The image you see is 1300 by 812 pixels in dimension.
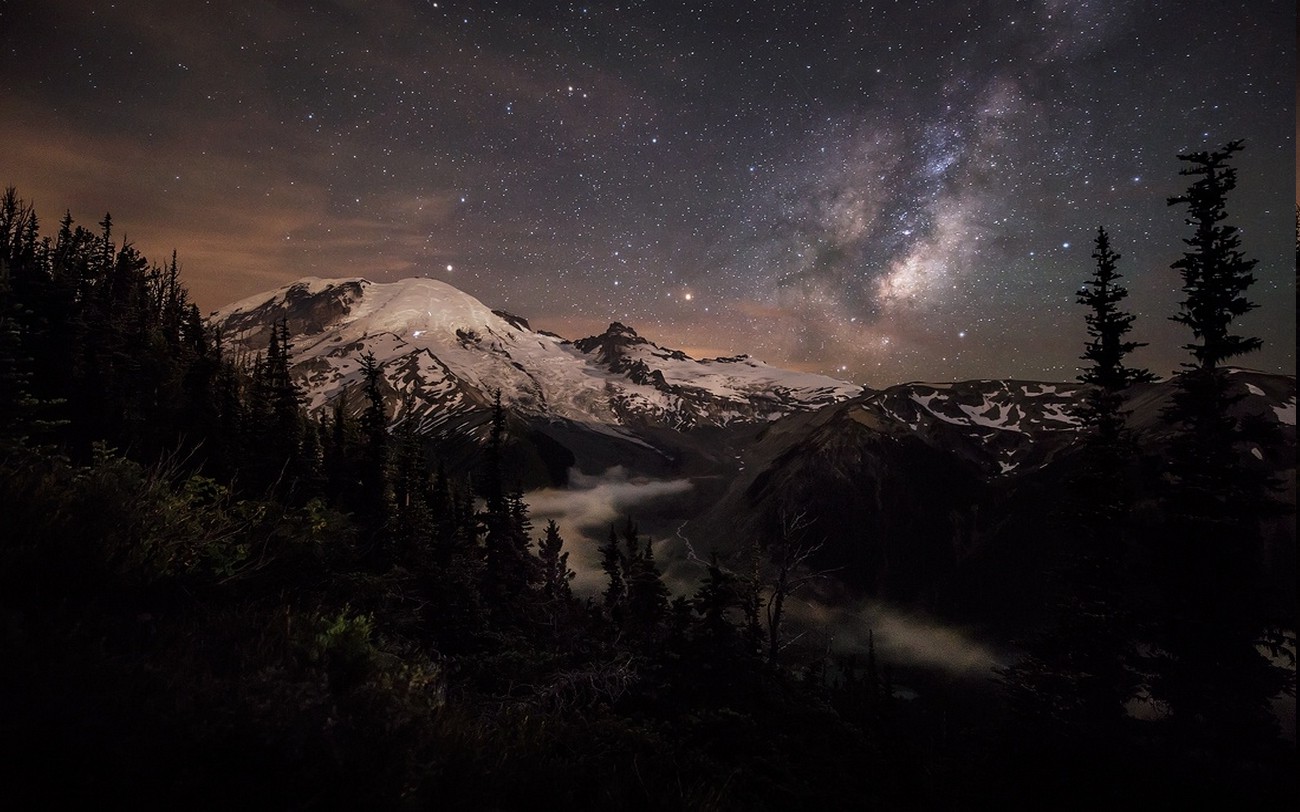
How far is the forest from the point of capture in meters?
3.75

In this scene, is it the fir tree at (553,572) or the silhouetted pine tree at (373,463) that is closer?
the silhouetted pine tree at (373,463)

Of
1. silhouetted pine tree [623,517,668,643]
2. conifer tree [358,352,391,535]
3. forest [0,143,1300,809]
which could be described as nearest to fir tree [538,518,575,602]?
forest [0,143,1300,809]

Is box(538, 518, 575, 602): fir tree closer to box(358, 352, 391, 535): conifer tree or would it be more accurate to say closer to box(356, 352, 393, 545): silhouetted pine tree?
box(356, 352, 393, 545): silhouetted pine tree

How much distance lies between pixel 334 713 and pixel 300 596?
4481mm

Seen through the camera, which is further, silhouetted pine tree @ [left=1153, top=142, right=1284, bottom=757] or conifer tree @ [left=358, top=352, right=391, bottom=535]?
conifer tree @ [left=358, top=352, right=391, bottom=535]

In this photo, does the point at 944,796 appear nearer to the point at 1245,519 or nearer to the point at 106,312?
the point at 1245,519

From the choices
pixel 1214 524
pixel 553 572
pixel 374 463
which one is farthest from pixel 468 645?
pixel 374 463

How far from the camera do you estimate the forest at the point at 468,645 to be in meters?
3.75

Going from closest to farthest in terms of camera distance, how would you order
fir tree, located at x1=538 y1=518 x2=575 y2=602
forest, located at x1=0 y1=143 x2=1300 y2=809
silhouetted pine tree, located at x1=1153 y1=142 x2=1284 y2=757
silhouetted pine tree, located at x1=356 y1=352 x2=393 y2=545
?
forest, located at x1=0 y1=143 x2=1300 y2=809
silhouetted pine tree, located at x1=1153 y1=142 x2=1284 y2=757
silhouetted pine tree, located at x1=356 y1=352 x2=393 y2=545
fir tree, located at x1=538 y1=518 x2=575 y2=602

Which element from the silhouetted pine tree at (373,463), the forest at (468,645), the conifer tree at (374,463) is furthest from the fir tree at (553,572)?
the conifer tree at (374,463)

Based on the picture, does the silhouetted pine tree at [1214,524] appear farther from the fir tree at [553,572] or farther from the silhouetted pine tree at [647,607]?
the fir tree at [553,572]

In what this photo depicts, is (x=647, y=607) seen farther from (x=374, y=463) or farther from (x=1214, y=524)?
(x=374, y=463)

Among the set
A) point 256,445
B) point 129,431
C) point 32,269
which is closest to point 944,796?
point 129,431

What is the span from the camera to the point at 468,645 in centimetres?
2000
